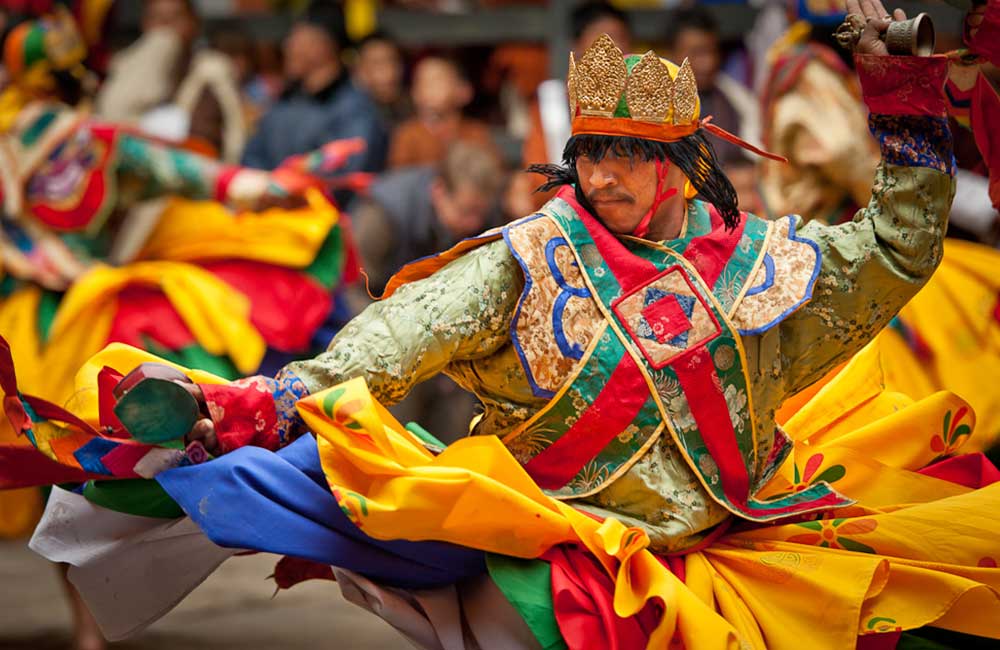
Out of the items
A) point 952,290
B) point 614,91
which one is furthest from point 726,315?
point 952,290

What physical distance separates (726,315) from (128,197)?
2991 mm

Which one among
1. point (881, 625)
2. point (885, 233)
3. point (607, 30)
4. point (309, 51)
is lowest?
point (309, 51)

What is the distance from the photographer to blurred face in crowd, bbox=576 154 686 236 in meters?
3.14

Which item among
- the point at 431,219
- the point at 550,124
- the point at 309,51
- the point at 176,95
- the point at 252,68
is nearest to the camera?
the point at 431,219

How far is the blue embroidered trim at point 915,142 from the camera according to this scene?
321cm

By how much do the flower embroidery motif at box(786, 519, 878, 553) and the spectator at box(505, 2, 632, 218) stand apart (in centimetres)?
362

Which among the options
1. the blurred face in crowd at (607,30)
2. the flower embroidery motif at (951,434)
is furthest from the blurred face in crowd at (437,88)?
the flower embroidery motif at (951,434)

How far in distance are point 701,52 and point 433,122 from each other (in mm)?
1326

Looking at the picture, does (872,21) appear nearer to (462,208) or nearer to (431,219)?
(462,208)

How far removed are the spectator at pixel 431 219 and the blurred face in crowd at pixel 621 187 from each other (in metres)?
3.87

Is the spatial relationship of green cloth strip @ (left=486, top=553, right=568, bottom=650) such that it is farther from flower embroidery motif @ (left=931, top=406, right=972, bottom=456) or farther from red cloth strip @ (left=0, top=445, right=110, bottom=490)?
flower embroidery motif @ (left=931, top=406, right=972, bottom=456)

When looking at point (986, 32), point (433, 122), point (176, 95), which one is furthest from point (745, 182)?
point (986, 32)

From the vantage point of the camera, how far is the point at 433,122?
7.96m

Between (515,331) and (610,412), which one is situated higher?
(515,331)
